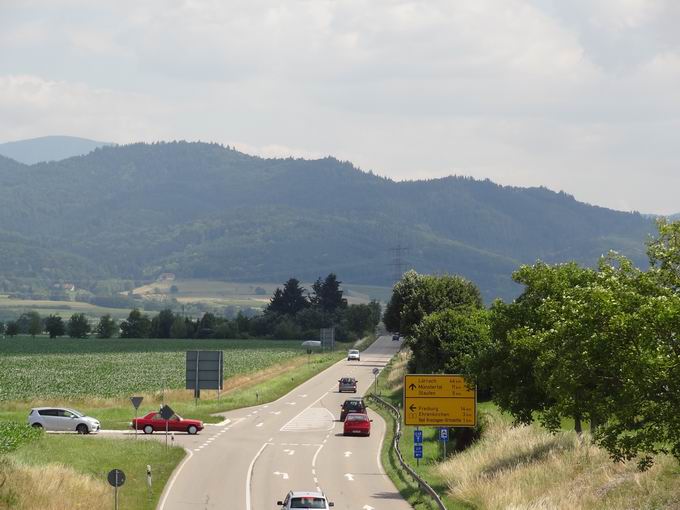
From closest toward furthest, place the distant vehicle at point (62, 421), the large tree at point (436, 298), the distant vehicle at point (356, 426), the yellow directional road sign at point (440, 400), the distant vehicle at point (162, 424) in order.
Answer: the yellow directional road sign at point (440, 400), the distant vehicle at point (62, 421), the distant vehicle at point (162, 424), the distant vehicle at point (356, 426), the large tree at point (436, 298)

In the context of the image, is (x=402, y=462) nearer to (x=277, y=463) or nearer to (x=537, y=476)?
(x=277, y=463)

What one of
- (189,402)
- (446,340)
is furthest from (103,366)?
(446,340)

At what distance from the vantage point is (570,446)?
42500mm

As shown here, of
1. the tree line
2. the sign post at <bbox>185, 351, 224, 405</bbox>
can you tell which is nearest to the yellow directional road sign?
the tree line

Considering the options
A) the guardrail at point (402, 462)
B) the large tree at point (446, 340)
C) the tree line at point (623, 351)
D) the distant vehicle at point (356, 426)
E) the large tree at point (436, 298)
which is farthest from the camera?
→ the large tree at point (436, 298)

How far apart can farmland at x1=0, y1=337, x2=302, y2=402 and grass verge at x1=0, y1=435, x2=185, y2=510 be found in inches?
1081

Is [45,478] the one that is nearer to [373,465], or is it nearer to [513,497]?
[513,497]

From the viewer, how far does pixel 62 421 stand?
62.5m

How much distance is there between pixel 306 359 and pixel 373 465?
91528 mm

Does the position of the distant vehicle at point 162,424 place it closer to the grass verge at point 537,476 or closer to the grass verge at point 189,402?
the grass verge at point 189,402

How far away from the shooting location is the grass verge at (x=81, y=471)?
1394 inches

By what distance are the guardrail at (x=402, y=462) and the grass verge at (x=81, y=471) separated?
30.6 ft

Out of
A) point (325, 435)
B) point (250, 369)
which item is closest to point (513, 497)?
point (325, 435)

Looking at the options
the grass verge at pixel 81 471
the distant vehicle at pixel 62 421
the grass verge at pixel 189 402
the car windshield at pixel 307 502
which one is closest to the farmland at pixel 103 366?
the grass verge at pixel 189 402
